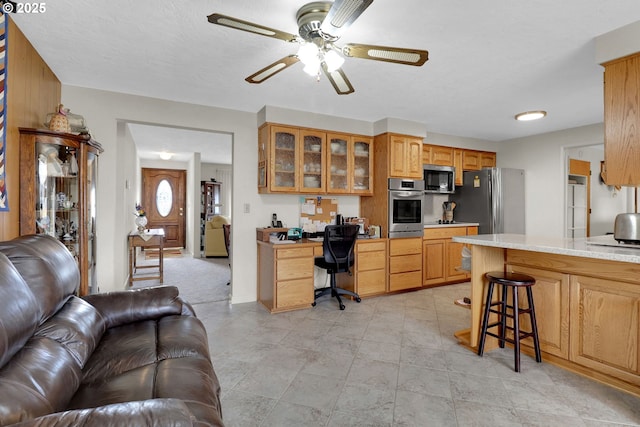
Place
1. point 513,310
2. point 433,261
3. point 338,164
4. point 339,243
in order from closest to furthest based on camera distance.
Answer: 1. point 513,310
2. point 339,243
3. point 338,164
4. point 433,261

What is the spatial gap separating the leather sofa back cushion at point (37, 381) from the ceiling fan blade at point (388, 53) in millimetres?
2022

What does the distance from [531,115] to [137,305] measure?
4650 mm

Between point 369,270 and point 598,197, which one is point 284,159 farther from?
point 598,197

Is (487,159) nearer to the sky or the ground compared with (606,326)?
nearer to the sky

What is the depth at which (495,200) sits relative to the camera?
494 cm

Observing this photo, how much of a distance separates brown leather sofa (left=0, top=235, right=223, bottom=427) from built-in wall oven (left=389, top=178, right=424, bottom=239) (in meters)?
3.04

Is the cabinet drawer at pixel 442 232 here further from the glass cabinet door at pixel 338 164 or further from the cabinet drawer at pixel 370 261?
the glass cabinet door at pixel 338 164

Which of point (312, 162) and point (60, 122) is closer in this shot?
point (60, 122)

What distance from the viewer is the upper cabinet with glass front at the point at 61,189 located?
2.21 metres

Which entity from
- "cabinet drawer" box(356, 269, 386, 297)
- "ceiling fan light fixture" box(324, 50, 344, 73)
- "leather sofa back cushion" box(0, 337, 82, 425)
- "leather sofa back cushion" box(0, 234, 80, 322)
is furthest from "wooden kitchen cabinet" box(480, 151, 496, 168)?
"leather sofa back cushion" box(0, 337, 82, 425)

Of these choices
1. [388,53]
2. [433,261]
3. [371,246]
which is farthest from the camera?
[433,261]

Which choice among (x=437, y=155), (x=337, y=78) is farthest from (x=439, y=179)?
(x=337, y=78)

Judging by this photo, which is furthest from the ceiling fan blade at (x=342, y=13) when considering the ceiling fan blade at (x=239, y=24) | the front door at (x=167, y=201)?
the front door at (x=167, y=201)

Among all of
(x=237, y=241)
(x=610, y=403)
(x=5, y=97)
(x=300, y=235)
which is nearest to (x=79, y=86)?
(x=5, y=97)
